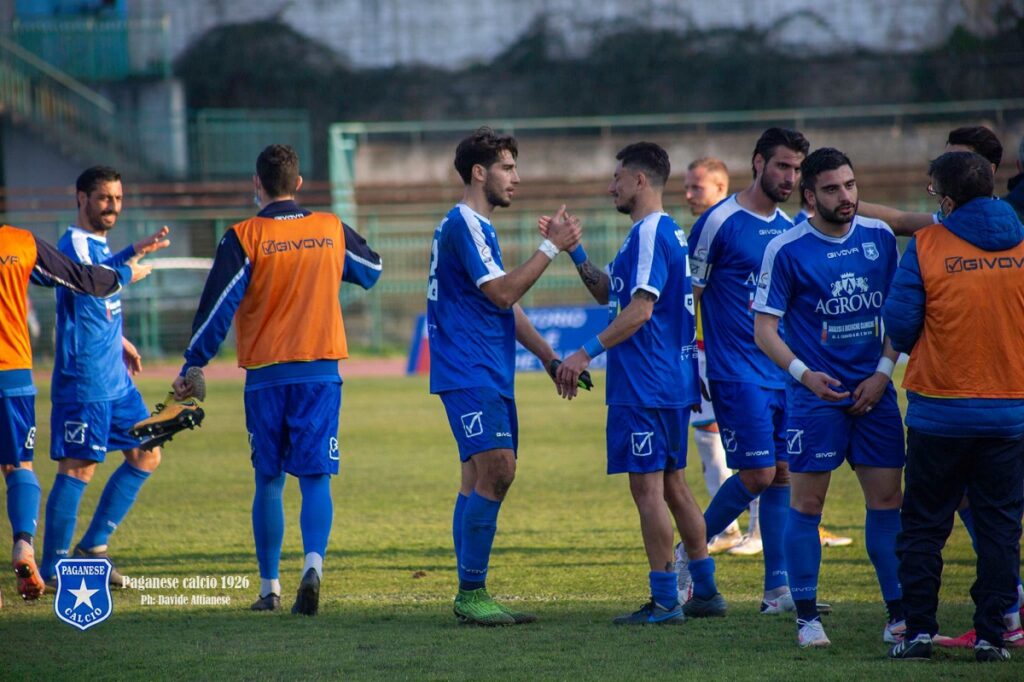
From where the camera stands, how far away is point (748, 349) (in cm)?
665

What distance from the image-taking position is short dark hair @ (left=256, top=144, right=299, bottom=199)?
6668mm

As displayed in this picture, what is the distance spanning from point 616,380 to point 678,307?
1.61ft

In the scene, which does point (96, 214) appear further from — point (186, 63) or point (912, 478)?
point (186, 63)

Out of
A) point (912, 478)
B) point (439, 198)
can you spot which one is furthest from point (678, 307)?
point (439, 198)

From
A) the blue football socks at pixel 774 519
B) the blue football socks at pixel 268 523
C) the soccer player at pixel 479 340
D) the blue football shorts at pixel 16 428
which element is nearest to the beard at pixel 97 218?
the blue football shorts at pixel 16 428

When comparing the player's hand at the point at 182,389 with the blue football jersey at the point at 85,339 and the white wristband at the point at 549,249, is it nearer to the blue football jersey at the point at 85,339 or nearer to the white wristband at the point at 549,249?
the blue football jersey at the point at 85,339

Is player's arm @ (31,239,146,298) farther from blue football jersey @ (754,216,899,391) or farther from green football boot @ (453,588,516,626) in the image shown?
blue football jersey @ (754,216,899,391)

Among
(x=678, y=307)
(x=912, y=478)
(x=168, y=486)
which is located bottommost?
(x=168, y=486)

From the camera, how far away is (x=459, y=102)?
34281 millimetres

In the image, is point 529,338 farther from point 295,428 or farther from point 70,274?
point 70,274

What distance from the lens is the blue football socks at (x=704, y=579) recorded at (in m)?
6.28

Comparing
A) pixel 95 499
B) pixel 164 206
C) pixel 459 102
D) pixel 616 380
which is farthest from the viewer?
pixel 459 102

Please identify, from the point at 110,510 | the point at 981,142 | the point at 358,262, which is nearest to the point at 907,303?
the point at 981,142

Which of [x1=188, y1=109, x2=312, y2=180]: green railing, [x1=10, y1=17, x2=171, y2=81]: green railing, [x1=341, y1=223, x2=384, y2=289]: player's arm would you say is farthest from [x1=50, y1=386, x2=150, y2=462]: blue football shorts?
[x1=10, y1=17, x2=171, y2=81]: green railing
